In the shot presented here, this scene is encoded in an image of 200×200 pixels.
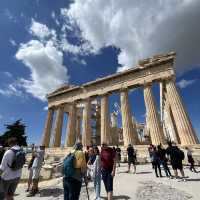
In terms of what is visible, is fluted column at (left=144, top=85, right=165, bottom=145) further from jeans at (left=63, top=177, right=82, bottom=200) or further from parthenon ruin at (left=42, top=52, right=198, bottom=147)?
jeans at (left=63, top=177, right=82, bottom=200)

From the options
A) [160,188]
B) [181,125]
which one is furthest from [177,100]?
[160,188]

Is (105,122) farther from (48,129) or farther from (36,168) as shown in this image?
(36,168)

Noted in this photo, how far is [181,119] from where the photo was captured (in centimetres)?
2370

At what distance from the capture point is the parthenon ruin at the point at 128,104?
24.4 m

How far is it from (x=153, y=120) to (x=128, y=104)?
558 cm

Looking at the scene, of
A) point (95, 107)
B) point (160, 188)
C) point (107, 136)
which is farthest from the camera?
point (95, 107)

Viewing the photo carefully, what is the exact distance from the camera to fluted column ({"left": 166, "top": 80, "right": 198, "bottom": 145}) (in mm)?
22486

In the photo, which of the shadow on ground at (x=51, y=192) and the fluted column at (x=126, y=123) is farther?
the fluted column at (x=126, y=123)

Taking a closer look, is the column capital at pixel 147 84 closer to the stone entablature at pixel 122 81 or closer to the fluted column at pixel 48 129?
the stone entablature at pixel 122 81

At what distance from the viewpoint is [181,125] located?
2348 cm

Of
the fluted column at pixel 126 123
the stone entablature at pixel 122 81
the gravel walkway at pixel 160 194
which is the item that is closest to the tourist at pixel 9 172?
the gravel walkway at pixel 160 194

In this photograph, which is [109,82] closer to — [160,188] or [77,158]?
[160,188]

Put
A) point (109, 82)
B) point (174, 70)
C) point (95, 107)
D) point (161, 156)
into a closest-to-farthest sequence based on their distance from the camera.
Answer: point (161, 156)
point (174, 70)
point (109, 82)
point (95, 107)

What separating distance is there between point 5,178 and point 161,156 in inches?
361
